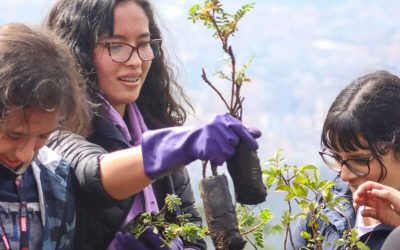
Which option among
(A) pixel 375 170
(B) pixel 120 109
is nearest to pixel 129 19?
(B) pixel 120 109

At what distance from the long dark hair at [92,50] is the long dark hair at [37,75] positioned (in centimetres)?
40

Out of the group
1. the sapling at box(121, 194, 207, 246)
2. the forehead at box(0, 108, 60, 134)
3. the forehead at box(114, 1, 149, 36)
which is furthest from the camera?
the forehead at box(114, 1, 149, 36)

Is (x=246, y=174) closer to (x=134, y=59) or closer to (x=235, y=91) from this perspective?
(x=235, y=91)

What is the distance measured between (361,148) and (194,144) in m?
1.09

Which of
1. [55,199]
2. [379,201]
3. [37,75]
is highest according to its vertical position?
[37,75]

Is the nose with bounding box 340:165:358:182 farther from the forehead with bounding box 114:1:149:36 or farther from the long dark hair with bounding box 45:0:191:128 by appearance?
the forehead with bounding box 114:1:149:36

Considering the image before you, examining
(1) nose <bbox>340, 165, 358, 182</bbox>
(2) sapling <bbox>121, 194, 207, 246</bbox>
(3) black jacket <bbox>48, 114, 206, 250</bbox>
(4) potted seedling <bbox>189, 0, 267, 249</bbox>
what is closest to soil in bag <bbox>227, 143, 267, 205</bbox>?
(4) potted seedling <bbox>189, 0, 267, 249</bbox>

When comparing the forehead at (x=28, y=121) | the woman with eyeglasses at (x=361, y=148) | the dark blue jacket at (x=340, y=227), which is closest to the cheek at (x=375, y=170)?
the woman with eyeglasses at (x=361, y=148)

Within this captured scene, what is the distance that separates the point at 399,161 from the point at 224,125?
1.21 m

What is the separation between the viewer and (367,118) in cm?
359

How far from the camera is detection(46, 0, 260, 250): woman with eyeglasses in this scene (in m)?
2.70

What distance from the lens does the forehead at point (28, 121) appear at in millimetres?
2686

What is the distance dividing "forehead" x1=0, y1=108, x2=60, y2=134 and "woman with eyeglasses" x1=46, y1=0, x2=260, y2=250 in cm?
20

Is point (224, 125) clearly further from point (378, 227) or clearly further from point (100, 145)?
point (378, 227)
